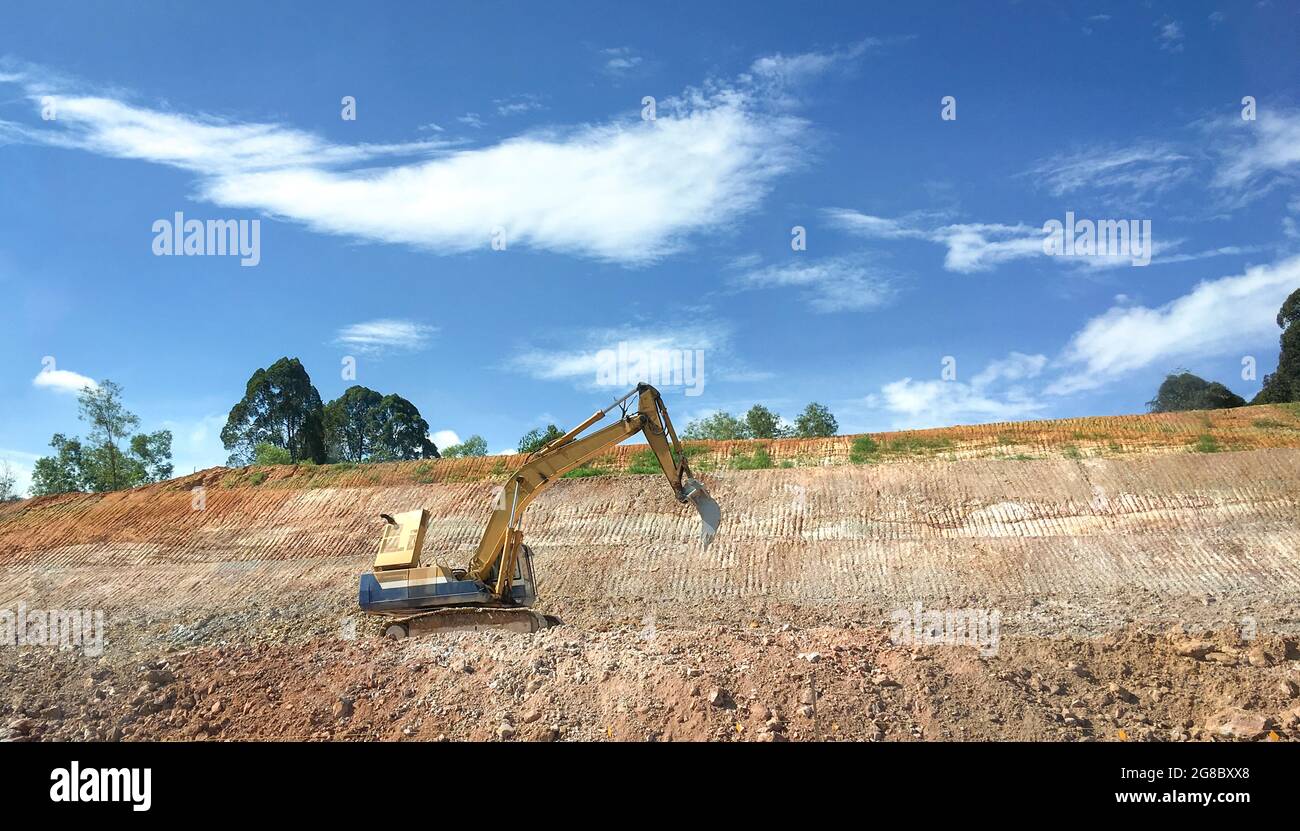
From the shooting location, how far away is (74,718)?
38.4 ft

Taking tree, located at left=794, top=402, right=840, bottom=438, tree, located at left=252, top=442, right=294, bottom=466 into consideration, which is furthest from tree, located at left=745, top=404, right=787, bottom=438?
tree, located at left=252, top=442, right=294, bottom=466

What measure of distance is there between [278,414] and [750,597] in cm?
3766

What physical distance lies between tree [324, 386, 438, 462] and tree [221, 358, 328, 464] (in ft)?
18.2

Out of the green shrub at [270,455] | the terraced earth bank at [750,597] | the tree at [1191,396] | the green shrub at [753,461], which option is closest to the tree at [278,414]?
the green shrub at [270,455]

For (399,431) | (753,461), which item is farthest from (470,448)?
(753,461)

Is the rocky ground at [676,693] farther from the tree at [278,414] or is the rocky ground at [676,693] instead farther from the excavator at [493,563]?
the tree at [278,414]

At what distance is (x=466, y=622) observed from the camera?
14938 millimetres

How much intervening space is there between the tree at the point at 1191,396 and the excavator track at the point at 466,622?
3801 cm

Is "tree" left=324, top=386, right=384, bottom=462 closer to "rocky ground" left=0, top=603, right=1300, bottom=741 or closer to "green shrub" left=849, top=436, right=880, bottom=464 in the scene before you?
"green shrub" left=849, top=436, right=880, bottom=464

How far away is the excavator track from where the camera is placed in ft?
48.8
